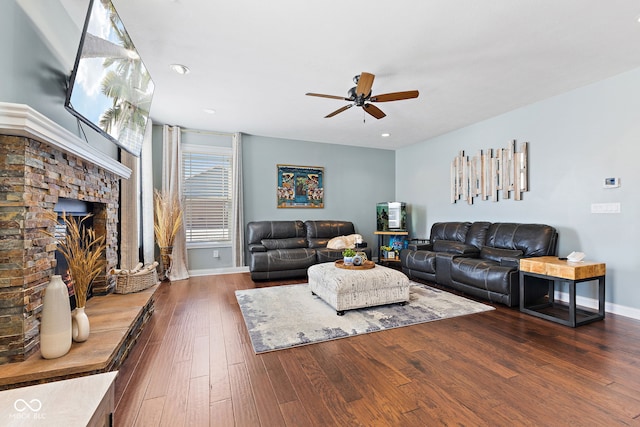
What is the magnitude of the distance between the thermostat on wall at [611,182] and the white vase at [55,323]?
Result: 518 cm

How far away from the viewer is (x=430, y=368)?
2039 millimetres

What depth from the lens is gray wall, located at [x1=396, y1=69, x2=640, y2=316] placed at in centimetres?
306

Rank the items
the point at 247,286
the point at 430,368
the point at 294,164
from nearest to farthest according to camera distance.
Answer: the point at 430,368 < the point at 247,286 < the point at 294,164

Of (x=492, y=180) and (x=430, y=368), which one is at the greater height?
(x=492, y=180)

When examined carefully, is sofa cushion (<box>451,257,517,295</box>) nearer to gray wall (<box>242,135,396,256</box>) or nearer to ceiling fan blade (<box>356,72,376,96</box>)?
ceiling fan blade (<box>356,72,376,96</box>)

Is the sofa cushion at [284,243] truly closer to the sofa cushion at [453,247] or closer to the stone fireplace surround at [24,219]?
the sofa cushion at [453,247]

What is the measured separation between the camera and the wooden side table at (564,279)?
278 cm

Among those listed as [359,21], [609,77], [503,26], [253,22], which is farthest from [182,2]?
[609,77]

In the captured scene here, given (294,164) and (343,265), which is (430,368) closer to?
(343,265)

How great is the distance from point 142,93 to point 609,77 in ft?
16.7

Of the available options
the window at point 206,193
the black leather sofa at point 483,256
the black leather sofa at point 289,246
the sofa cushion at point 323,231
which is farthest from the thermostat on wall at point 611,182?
the window at point 206,193

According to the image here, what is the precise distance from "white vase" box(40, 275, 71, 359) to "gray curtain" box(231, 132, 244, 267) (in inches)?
141

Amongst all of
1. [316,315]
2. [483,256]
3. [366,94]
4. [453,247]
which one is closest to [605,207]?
[483,256]

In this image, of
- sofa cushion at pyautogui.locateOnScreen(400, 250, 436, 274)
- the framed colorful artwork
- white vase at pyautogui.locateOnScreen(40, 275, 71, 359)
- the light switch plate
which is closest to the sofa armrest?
the framed colorful artwork
